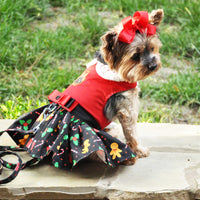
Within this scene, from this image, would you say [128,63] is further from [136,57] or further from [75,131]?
[75,131]

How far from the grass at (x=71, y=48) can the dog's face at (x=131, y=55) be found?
50.9 inches

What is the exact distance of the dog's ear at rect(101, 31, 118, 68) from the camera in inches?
93.4

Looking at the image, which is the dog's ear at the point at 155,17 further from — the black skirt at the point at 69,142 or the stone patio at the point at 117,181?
the stone patio at the point at 117,181

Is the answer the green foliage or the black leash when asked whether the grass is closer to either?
the green foliage

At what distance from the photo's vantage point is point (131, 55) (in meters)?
2.42

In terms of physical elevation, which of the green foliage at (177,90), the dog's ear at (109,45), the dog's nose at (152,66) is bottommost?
the green foliage at (177,90)

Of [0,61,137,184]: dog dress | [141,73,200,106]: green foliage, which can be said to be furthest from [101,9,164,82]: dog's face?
[141,73,200,106]: green foliage

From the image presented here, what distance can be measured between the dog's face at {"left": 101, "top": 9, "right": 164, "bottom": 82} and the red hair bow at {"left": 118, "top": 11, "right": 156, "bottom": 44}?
0.04m

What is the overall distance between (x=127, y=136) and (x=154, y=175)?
1.18 feet

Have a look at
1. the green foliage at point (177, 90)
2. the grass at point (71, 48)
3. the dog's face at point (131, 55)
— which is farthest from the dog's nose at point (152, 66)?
the green foliage at point (177, 90)

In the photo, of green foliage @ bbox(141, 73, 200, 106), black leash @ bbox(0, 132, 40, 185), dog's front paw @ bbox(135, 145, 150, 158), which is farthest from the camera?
green foliage @ bbox(141, 73, 200, 106)

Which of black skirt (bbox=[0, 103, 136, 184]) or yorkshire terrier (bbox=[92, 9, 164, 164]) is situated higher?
yorkshire terrier (bbox=[92, 9, 164, 164])

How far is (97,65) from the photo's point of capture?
254 centimetres

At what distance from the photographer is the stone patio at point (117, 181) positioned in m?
2.29
